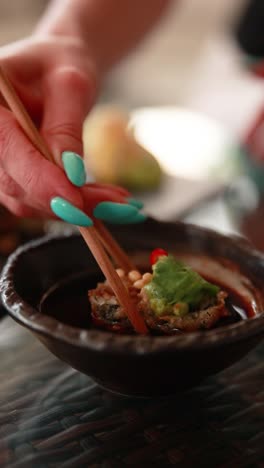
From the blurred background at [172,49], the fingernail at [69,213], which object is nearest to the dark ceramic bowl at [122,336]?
the fingernail at [69,213]

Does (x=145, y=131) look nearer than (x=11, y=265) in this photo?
No

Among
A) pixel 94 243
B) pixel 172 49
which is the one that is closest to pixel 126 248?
pixel 94 243

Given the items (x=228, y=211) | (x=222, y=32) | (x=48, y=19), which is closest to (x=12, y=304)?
(x=228, y=211)

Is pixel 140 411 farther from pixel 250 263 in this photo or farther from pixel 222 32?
pixel 222 32

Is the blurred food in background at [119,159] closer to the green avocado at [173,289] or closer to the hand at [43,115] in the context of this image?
the hand at [43,115]

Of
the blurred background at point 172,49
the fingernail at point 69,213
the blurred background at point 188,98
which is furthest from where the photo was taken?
the blurred background at point 172,49

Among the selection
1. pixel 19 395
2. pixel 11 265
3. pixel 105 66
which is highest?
pixel 105 66

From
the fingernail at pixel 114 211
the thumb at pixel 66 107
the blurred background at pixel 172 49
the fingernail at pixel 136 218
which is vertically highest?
the thumb at pixel 66 107
